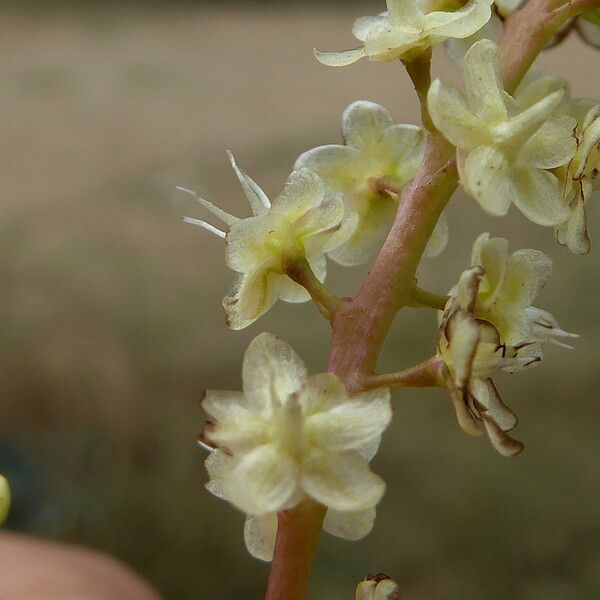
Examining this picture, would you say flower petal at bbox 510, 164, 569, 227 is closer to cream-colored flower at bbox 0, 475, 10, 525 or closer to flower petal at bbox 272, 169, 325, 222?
flower petal at bbox 272, 169, 325, 222

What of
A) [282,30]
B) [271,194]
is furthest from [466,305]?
[282,30]

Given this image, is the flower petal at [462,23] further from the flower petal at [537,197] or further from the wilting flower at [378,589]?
the wilting flower at [378,589]

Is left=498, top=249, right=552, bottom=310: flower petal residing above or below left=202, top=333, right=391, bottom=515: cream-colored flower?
above

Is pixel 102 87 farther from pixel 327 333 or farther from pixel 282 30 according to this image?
pixel 327 333

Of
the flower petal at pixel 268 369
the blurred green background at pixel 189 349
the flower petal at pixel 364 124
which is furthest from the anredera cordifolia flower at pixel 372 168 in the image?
the blurred green background at pixel 189 349

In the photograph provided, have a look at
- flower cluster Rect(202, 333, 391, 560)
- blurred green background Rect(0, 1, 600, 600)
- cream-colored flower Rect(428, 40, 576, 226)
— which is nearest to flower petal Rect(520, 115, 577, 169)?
cream-colored flower Rect(428, 40, 576, 226)

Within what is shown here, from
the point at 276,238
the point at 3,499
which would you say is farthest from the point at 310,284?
the point at 3,499
